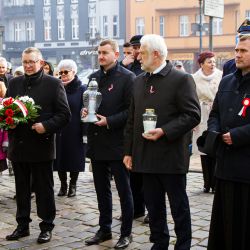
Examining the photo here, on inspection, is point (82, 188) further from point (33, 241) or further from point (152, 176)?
point (152, 176)

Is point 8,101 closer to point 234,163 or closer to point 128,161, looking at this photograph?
point 128,161

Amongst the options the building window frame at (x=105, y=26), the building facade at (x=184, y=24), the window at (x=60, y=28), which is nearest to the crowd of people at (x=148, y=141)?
the building facade at (x=184, y=24)

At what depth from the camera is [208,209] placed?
22.1ft

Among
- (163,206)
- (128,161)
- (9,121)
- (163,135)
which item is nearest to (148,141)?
(163,135)

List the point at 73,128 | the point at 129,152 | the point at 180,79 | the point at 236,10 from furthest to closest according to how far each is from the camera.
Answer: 1. the point at 236,10
2. the point at 73,128
3. the point at 129,152
4. the point at 180,79

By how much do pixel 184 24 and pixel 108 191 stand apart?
4602cm

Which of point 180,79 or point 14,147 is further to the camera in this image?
point 14,147

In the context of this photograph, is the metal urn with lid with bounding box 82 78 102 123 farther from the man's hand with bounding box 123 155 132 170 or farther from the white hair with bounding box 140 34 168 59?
the white hair with bounding box 140 34 168 59

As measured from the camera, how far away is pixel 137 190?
623 centimetres

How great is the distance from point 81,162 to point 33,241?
2.49 meters

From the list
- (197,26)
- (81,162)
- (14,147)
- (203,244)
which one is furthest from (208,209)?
(197,26)

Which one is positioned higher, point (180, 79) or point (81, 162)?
point (180, 79)

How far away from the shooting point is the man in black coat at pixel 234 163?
397 centimetres

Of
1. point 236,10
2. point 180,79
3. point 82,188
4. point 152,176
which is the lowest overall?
point 82,188
